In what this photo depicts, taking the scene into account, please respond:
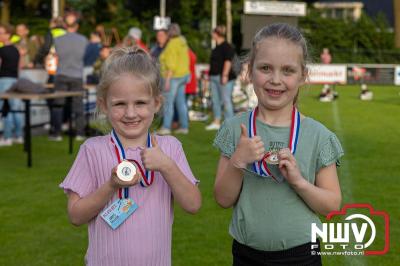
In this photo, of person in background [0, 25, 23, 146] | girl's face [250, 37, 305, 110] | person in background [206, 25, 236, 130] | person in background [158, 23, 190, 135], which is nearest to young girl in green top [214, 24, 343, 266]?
girl's face [250, 37, 305, 110]

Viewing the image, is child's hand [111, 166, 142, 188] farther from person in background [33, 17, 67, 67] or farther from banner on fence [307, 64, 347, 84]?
banner on fence [307, 64, 347, 84]

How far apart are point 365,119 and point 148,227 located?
616 inches

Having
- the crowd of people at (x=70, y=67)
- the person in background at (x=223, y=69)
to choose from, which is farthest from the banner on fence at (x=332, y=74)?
the crowd of people at (x=70, y=67)

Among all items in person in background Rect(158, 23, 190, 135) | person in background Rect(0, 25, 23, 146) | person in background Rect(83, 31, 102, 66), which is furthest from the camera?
person in background Rect(83, 31, 102, 66)

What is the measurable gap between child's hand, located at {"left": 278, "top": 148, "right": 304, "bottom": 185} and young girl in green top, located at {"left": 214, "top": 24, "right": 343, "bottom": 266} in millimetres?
101

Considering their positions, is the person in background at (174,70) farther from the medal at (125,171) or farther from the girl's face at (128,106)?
the medal at (125,171)

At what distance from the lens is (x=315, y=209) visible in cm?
297

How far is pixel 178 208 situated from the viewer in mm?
7539

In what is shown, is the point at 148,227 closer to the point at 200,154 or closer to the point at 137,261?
the point at 137,261

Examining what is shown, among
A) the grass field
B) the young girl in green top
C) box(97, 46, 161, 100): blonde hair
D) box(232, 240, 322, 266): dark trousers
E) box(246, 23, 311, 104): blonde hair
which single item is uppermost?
box(246, 23, 311, 104): blonde hair

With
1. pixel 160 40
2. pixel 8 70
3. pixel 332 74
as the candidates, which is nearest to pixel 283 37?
pixel 8 70

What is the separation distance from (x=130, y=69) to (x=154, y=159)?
0.39 m

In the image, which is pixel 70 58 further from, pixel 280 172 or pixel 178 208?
pixel 280 172

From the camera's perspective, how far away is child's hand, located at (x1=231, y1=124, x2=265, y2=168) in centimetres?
275
